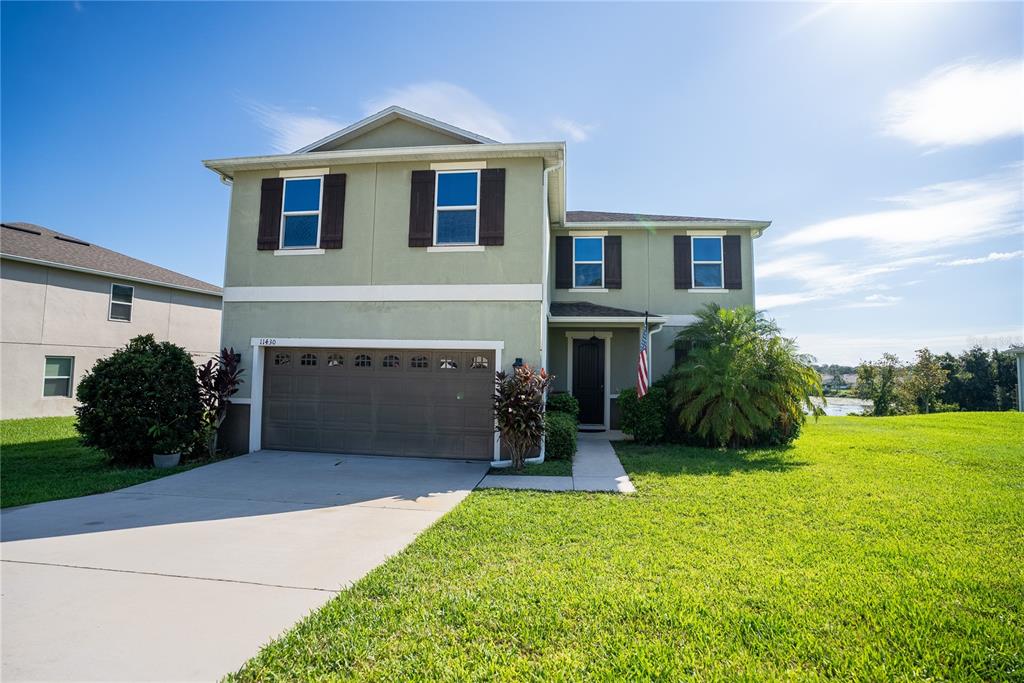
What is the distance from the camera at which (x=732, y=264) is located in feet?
44.1

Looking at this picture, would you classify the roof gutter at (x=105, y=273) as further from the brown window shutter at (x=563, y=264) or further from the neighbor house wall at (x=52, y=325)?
the brown window shutter at (x=563, y=264)

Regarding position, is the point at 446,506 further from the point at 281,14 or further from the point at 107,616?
the point at 281,14

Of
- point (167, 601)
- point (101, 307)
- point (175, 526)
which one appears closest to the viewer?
point (167, 601)

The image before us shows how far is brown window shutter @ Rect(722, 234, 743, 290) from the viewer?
43.9ft

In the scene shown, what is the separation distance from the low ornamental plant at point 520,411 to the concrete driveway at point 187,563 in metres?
1.11

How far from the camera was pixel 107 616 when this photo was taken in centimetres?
336

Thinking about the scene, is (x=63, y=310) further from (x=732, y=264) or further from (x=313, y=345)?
(x=732, y=264)

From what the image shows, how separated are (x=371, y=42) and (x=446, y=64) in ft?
4.83

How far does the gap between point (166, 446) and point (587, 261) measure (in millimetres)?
10716

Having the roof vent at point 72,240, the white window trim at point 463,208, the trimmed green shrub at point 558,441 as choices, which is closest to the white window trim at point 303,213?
the white window trim at point 463,208

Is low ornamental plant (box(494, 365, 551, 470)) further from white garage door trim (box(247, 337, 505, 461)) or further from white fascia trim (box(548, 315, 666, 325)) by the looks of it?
white fascia trim (box(548, 315, 666, 325))

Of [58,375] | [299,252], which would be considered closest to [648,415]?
[299,252]

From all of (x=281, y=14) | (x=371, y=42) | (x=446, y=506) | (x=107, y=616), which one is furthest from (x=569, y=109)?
(x=107, y=616)

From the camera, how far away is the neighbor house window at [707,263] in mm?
13531
